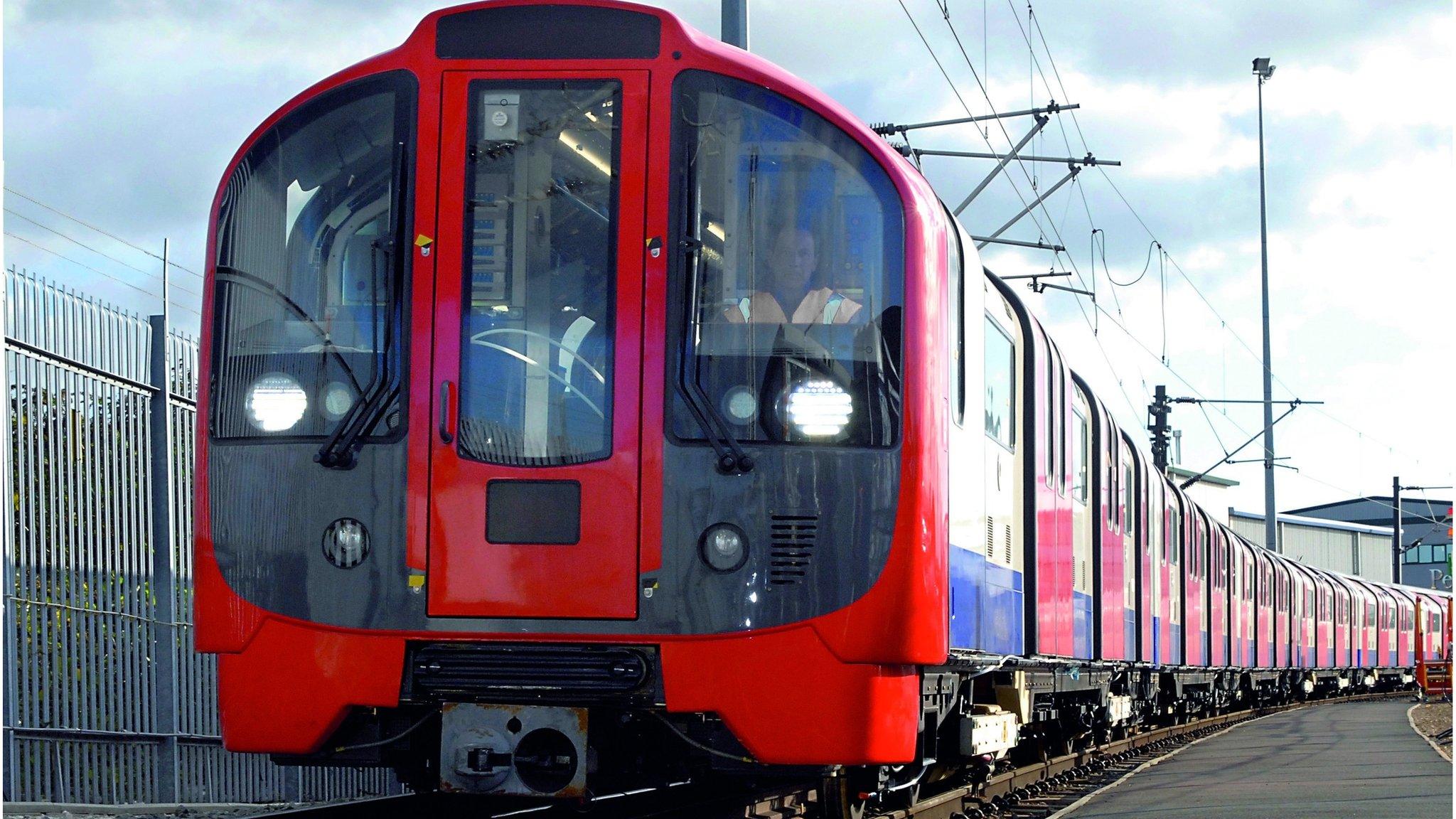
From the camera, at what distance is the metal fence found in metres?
8.76

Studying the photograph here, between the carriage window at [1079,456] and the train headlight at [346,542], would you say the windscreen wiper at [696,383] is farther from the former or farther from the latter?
the carriage window at [1079,456]

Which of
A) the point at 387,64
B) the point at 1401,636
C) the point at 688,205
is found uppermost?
the point at 387,64

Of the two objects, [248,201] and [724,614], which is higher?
[248,201]

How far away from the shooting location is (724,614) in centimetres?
626

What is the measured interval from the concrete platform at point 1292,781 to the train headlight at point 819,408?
15.6ft

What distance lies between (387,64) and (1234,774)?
9.67 metres

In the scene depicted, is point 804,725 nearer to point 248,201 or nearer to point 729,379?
point 729,379

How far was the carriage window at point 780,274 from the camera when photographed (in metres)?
6.45

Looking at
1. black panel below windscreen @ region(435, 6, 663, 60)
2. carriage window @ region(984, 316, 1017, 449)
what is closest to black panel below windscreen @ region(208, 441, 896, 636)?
black panel below windscreen @ region(435, 6, 663, 60)

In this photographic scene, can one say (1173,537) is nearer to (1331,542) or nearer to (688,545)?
(688,545)

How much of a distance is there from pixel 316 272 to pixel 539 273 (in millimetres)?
857

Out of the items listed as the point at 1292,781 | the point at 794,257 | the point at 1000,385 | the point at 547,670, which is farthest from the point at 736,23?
the point at 1292,781

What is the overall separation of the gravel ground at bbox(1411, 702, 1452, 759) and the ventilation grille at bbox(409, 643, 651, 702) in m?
11.7

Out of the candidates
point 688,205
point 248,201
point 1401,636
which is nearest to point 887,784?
point 688,205
